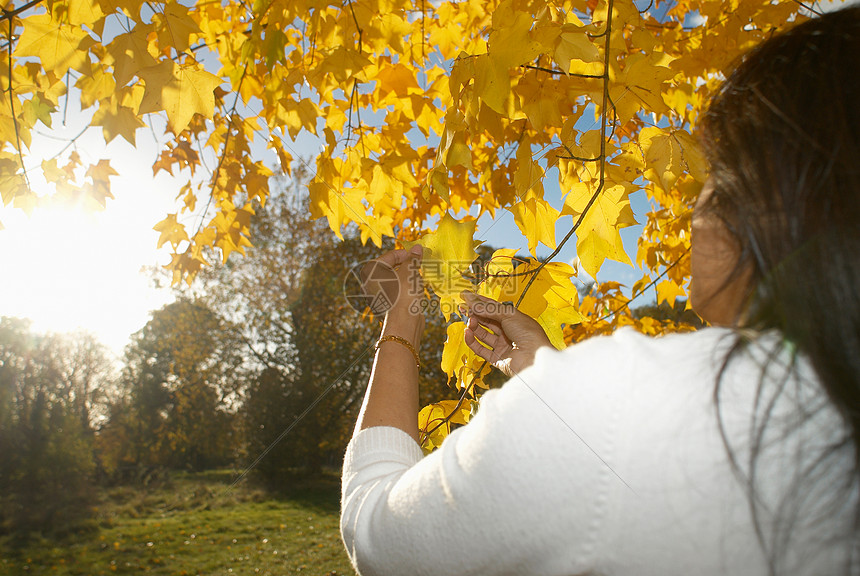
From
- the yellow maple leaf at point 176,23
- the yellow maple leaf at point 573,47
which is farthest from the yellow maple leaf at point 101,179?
the yellow maple leaf at point 573,47

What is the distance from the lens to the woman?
1.31 feet

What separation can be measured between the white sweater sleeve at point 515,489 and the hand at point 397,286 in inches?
16.8

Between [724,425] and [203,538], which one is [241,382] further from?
[724,425]

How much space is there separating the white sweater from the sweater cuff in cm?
16

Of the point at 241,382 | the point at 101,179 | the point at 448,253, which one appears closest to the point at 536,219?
the point at 448,253

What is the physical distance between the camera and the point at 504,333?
1.06 meters

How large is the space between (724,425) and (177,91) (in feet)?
4.19

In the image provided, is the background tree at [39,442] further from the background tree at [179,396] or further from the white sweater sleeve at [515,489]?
the white sweater sleeve at [515,489]

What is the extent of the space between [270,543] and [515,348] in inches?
270

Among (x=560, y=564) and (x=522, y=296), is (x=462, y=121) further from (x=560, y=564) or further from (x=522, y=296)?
(x=560, y=564)

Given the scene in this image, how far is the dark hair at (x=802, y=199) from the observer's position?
1.36 ft

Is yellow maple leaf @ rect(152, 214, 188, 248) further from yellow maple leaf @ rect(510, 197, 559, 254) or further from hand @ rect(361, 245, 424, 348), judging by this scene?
yellow maple leaf @ rect(510, 197, 559, 254)

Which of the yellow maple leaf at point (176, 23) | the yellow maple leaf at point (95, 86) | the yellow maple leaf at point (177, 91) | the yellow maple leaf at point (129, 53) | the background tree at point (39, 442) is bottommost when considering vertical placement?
the background tree at point (39, 442)

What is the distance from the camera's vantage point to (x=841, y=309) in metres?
0.42
